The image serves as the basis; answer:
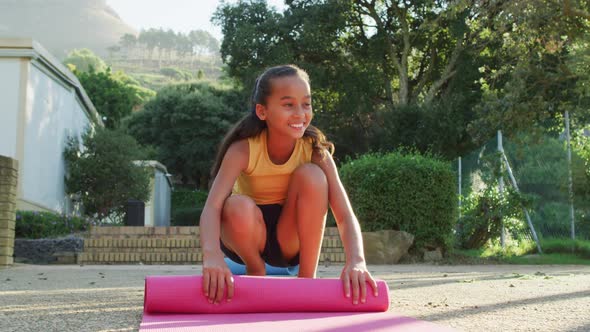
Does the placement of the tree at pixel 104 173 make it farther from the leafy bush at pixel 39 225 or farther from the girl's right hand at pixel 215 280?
the girl's right hand at pixel 215 280

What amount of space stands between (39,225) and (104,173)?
10.3 ft

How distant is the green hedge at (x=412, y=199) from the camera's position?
29.1 ft

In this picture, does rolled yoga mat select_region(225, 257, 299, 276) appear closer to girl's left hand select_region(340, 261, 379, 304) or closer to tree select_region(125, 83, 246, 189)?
girl's left hand select_region(340, 261, 379, 304)

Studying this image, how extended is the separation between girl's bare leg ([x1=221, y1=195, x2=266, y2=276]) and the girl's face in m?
0.36

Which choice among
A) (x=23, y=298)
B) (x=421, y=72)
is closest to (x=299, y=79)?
(x=23, y=298)

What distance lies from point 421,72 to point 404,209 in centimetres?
1497

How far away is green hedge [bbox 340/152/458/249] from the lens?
887 centimetres

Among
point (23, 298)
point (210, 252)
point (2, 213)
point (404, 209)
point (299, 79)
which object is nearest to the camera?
point (210, 252)

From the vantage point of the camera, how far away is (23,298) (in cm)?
375

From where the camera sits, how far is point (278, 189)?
310 cm

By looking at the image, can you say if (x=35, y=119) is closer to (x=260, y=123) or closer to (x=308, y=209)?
(x=260, y=123)

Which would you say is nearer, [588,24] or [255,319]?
[255,319]

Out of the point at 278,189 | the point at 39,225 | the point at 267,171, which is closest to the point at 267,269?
the point at 278,189

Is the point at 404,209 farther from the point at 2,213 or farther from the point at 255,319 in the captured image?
the point at 255,319
